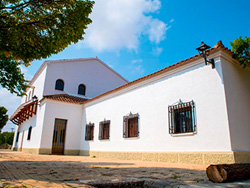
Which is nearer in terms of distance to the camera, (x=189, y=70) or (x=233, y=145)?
(x=233, y=145)

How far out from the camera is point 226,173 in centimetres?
319

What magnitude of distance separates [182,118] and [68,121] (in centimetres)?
929

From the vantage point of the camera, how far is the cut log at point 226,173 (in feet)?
10.5

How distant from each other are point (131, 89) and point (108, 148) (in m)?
3.75

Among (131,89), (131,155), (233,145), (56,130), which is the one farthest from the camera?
(56,130)

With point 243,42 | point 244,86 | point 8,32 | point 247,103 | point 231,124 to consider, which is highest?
point 243,42

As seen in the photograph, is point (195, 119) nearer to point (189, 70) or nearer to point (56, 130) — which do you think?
point (189, 70)

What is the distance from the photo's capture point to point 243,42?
731 centimetres

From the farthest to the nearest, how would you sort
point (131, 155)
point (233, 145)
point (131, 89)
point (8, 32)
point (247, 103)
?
point (131, 89) → point (131, 155) → point (247, 103) → point (233, 145) → point (8, 32)

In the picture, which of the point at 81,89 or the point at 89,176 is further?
the point at 81,89

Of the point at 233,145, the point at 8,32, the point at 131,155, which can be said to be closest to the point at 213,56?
the point at 233,145

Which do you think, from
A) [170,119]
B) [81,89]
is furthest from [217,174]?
[81,89]

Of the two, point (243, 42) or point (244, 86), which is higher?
point (243, 42)

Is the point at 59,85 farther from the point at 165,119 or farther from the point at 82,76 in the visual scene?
the point at 165,119
